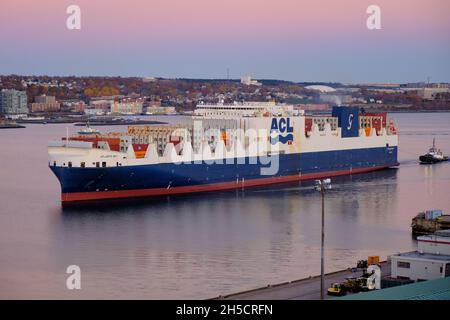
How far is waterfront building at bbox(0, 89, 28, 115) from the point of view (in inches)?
2247

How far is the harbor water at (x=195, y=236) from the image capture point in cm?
902

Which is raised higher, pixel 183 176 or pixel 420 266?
pixel 420 266

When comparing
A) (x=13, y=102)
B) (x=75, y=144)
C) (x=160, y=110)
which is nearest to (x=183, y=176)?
(x=75, y=144)

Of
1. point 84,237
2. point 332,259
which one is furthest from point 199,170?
point 332,259

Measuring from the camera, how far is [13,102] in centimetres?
5725

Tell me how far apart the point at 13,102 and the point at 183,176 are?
43.0 m

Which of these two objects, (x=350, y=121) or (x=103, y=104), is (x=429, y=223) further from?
(x=103, y=104)

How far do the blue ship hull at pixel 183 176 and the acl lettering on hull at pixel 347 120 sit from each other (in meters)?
0.52

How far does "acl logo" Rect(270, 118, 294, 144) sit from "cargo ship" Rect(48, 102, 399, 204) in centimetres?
1

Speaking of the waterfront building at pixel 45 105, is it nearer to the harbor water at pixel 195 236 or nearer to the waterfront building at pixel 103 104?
the waterfront building at pixel 103 104

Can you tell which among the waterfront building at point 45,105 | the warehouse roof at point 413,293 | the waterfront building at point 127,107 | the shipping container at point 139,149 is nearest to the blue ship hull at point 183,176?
the shipping container at point 139,149

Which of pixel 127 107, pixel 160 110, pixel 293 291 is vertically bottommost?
pixel 160 110

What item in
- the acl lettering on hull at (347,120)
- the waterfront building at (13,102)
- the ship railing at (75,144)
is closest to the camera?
the ship railing at (75,144)
